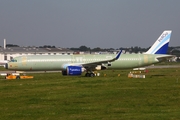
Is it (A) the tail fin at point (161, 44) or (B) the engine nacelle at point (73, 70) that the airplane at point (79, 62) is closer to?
(B) the engine nacelle at point (73, 70)

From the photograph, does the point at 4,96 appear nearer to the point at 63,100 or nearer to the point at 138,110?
the point at 63,100

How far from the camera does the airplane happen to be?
51688mm

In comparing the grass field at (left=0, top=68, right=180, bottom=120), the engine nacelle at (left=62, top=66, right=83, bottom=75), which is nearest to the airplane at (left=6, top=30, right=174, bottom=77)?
the engine nacelle at (left=62, top=66, right=83, bottom=75)

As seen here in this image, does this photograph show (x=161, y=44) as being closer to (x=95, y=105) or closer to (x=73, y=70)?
(x=73, y=70)

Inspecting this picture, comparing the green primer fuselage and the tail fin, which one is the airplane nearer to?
the green primer fuselage

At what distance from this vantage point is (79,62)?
54.0 metres

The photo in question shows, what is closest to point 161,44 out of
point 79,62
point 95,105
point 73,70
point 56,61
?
point 79,62

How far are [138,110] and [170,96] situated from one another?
651 centimetres

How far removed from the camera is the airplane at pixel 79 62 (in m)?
51.7

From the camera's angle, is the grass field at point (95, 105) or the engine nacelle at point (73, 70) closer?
the grass field at point (95, 105)

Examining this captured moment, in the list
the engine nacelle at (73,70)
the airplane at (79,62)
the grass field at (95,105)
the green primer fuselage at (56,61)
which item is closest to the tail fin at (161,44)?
the airplane at (79,62)

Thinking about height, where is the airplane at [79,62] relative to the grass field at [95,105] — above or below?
above

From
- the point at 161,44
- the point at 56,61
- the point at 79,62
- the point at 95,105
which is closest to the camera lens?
the point at 95,105

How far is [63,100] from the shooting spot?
81.6 ft
